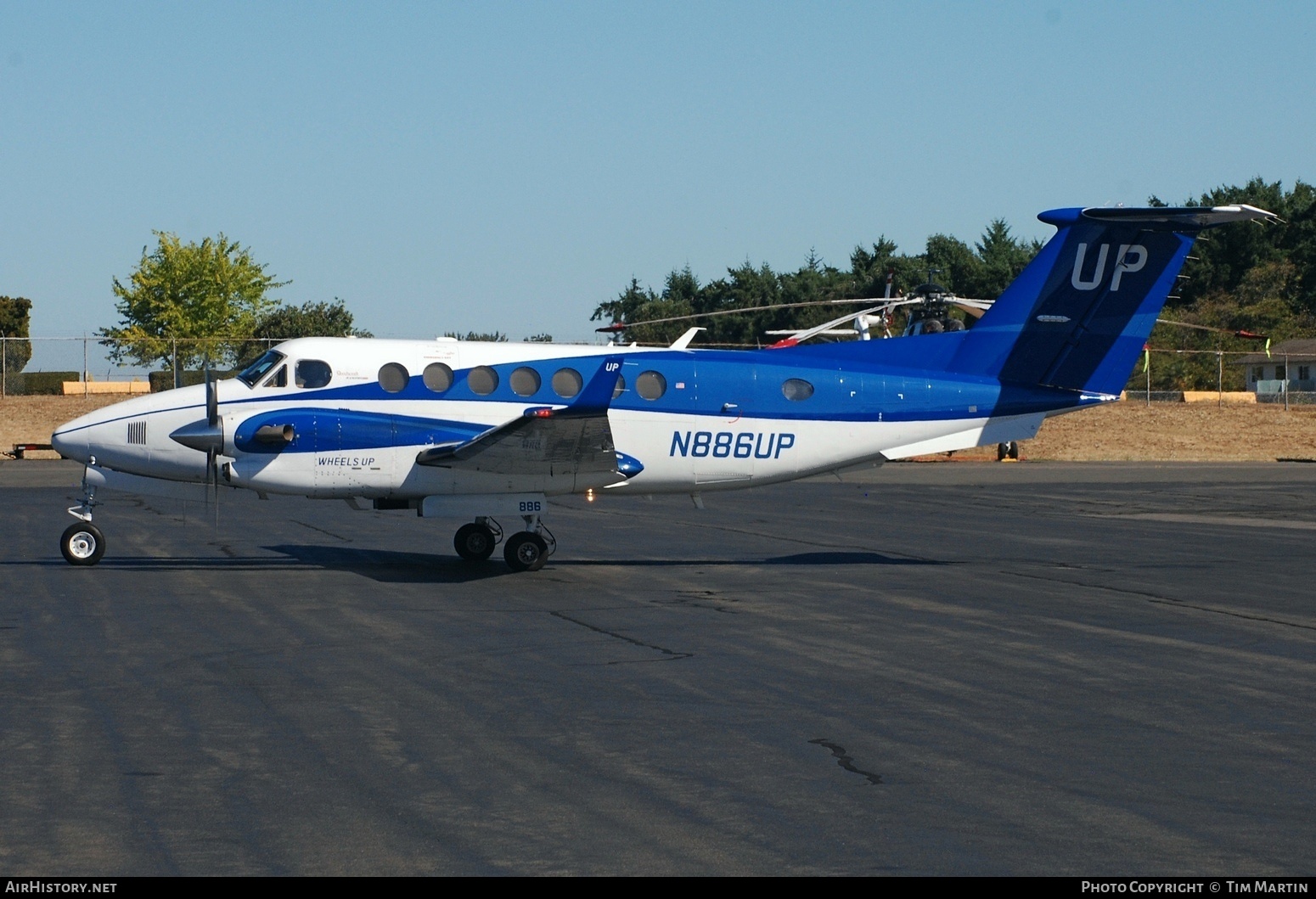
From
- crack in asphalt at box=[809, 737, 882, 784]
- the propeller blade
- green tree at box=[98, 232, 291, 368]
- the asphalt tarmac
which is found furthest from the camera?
green tree at box=[98, 232, 291, 368]

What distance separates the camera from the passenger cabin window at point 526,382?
768 inches

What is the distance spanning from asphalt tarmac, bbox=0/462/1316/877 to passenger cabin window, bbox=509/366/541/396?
8.46 ft

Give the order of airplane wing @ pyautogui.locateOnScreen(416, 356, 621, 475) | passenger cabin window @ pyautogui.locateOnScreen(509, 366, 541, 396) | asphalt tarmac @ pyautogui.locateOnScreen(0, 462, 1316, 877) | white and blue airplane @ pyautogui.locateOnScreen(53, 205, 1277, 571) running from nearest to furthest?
asphalt tarmac @ pyautogui.locateOnScreen(0, 462, 1316, 877), airplane wing @ pyautogui.locateOnScreen(416, 356, 621, 475), white and blue airplane @ pyautogui.locateOnScreen(53, 205, 1277, 571), passenger cabin window @ pyautogui.locateOnScreen(509, 366, 541, 396)

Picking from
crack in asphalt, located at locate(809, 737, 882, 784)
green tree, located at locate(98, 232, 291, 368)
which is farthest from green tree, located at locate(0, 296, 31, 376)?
crack in asphalt, located at locate(809, 737, 882, 784)

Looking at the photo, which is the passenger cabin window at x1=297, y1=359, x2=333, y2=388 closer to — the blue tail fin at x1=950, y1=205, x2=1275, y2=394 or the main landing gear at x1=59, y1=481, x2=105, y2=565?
the main landing gear at x1=59, y1=481, x2=105, y2=565

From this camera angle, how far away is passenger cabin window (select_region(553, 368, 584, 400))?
19.6 metres

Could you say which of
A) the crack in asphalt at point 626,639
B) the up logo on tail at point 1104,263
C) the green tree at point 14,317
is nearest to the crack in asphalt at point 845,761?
the crack in asphalt at point 626,639

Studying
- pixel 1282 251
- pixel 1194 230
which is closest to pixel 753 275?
pixel 1282 251

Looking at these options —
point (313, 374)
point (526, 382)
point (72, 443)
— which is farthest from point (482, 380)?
point (72, 443)

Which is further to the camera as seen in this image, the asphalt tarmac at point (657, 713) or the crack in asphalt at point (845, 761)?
the crack in asphalt at point (845, 761)

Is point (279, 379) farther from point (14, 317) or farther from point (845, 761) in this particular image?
point (14, 317)

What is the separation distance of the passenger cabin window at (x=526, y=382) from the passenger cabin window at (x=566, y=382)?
25 centimetres

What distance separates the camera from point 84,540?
18953mm

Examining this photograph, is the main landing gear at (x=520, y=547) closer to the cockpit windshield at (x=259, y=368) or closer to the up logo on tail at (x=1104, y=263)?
the cockpit windshield at (x=259, y=368)
